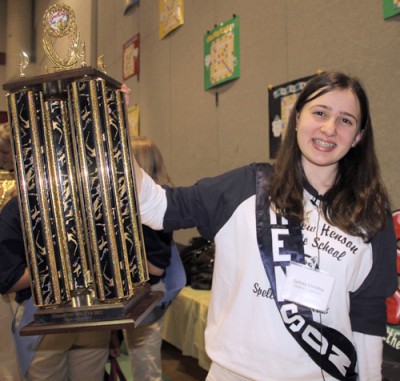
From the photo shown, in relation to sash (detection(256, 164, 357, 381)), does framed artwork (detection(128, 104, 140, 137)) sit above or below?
above

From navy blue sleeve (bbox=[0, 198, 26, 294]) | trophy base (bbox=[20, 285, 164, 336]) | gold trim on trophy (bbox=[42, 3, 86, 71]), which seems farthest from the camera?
navy blue sleeve (bbox=[0, 198, 26, 294])

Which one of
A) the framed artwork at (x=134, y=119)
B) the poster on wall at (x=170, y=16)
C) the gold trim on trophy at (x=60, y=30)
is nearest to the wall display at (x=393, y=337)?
the gold trim on trophy at (x=60, y=30)

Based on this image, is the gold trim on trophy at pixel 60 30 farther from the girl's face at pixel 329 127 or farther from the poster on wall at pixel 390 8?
the poster on wall at pixel 390 8

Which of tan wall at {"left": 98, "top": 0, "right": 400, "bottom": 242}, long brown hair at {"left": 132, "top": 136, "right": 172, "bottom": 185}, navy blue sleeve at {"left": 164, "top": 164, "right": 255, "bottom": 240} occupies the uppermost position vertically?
tan wall at {"left": 98, "top": 0, "right": 400, "bottom": 242}

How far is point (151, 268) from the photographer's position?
1.52m

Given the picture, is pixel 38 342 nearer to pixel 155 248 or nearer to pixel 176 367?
pixel 155 248

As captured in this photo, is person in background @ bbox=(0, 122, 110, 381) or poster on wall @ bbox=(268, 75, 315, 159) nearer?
person in background @ bbox=(0, 122, 110, 381)

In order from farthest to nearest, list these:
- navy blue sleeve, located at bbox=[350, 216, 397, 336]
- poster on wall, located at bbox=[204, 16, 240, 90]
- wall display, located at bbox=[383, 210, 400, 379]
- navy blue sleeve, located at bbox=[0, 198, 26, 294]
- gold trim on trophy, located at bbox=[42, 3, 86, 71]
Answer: poster on wall, located at bbox=[204, 16, 240, 90]
wall display, located at bbox=[383, 210, 400, 379]
navy blue sleeve, located at bbox=[0, 198, 26, 294]
navy blue sleeve, located at bbox=[350, 216, 397, 336]
gold trim on trophy, located at bbox=[42, 3, 86, 71]

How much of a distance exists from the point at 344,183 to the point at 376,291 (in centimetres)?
29

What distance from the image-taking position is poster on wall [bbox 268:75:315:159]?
8.25ft

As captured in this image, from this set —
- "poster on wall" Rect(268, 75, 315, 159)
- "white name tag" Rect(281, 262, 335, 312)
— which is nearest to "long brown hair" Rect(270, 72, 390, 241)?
"white name tag" Rect(281, 262, 335, 312)

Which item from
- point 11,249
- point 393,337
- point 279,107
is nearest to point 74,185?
point 11,249

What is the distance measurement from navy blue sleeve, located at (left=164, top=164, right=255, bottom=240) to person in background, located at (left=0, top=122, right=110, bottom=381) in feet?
1.57

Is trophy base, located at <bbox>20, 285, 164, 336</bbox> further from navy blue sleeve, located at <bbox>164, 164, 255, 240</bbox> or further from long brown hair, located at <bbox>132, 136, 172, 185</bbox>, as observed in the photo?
long brown hair, located at <bbox>132, 136, 172, 185</bbox>
